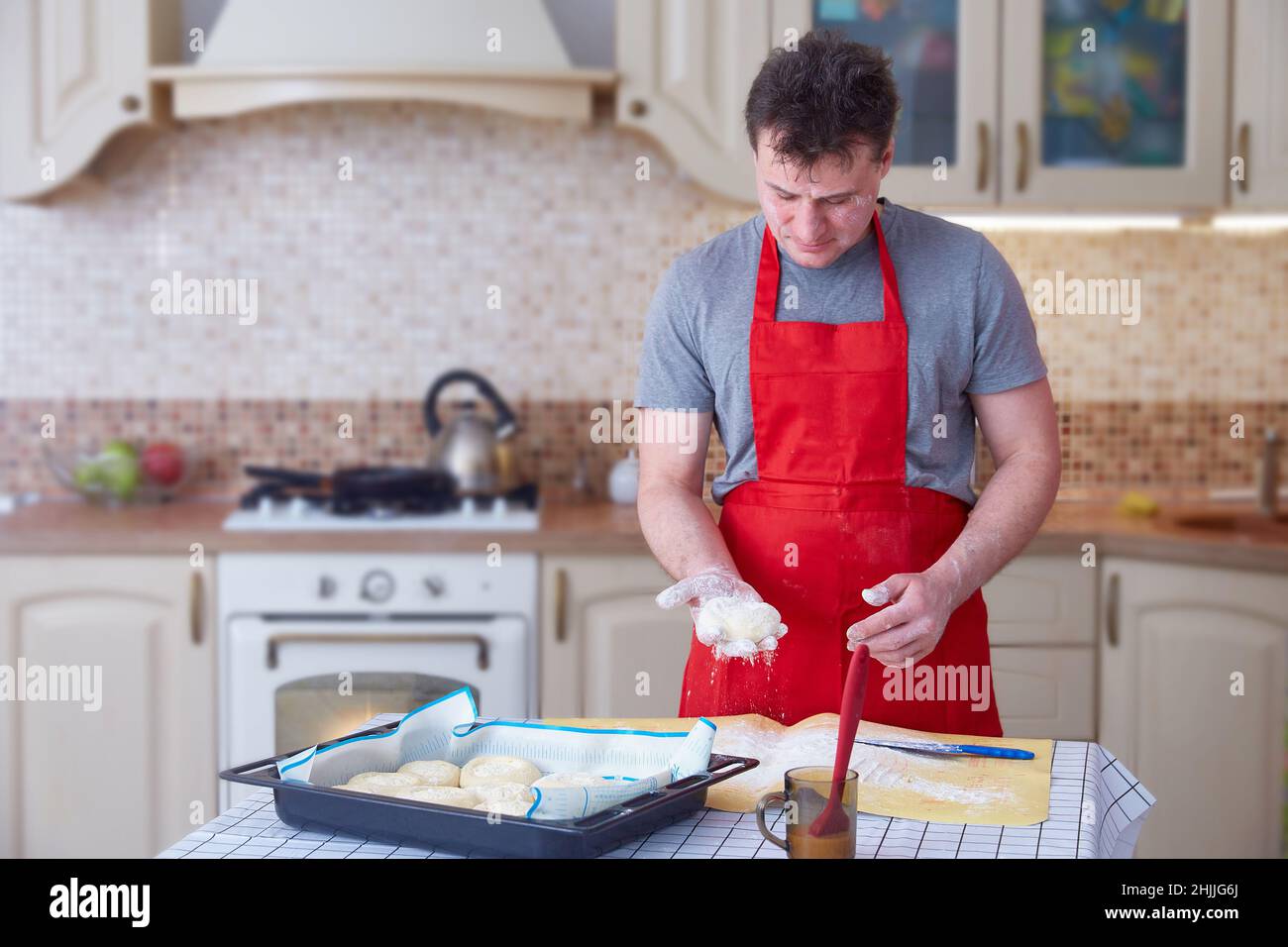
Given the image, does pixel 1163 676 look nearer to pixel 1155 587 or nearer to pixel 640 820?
pixel 1155 587

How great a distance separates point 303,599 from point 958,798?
164cm

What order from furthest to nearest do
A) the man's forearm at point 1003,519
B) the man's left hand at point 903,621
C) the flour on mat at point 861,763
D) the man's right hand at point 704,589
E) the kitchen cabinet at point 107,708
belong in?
the kitchen cabinet at point 107,708 < the man's forearm at point 1003,519 < the man's right hand at point 704,589 < the man's left hand at point 903,621 < the flour on mat at point 861,763

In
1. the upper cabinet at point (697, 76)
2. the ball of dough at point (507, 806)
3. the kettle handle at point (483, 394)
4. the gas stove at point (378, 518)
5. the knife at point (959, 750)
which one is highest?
the upper cabinet at point (697, 76)

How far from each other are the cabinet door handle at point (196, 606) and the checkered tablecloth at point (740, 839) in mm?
1415

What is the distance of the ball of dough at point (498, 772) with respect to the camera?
115cm

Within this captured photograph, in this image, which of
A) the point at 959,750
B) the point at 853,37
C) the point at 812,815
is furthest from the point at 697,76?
the point at 812,815

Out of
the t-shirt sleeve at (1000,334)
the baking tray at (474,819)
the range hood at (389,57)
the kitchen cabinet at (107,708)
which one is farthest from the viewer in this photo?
the range hood at (389,57)

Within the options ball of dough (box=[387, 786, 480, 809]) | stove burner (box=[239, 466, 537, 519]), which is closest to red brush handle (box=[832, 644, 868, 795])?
ball of dough (box=[387, 786, 480, 809])

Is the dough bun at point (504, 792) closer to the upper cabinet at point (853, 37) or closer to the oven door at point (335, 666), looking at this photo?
the oven door at point (335, 666)

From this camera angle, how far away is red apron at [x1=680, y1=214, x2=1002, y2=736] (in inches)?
Answer: 64.2

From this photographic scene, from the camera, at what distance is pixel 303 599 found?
2.54 metres

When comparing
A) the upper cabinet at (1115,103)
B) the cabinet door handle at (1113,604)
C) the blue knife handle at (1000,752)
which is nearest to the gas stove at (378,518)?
the cabinet door handle at (1113,604)

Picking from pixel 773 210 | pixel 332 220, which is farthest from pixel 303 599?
pixel 773 210

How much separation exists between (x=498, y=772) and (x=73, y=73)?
6.99ft
